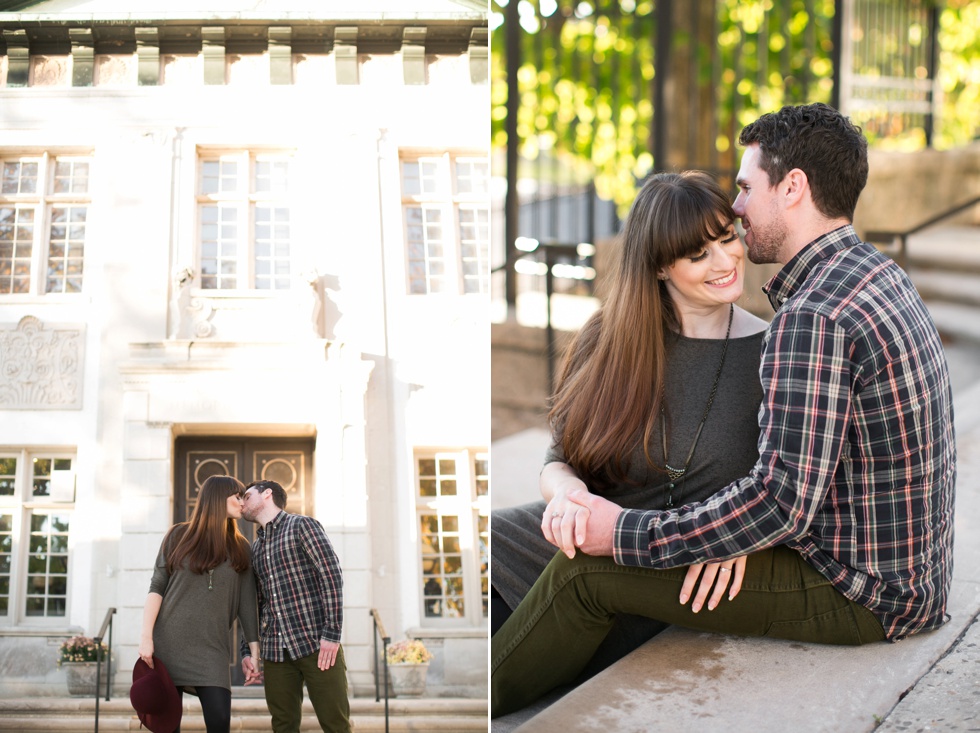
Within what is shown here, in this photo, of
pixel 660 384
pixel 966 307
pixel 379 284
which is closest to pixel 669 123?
pixel 966 307

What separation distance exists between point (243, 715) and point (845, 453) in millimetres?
1317

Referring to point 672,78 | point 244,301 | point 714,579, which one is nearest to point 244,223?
point 244,301

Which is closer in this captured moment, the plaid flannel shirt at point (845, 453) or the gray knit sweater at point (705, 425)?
the plaid flannel shirt at point (845, 453)

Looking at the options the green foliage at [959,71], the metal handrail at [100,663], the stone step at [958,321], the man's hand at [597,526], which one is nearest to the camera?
the metal handrail at [100,663]

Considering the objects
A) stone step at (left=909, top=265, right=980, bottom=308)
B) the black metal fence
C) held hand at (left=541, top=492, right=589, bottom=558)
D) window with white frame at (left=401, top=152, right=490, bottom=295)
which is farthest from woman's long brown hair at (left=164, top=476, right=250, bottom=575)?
stone step at (left=909, top=265, right=980, bottom=308)

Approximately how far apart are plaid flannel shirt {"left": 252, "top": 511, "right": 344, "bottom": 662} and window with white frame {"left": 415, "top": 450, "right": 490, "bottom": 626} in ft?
0.57

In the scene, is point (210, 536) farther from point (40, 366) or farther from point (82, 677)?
point (40, 366)

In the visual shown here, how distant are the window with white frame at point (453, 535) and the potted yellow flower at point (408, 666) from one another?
2.2 inches

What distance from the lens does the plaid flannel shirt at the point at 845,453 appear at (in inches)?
83.9

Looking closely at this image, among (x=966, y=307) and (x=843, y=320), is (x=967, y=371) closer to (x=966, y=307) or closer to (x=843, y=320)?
(x=966, y=307)

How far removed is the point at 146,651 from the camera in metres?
1.86

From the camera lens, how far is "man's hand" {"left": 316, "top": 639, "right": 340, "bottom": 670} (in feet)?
6.23

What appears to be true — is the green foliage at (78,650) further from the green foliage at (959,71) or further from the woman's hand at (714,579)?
the green foliage at (959,71)

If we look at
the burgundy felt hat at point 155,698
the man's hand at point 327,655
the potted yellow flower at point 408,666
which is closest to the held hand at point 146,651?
the burgundy felt hat at point 155,698
